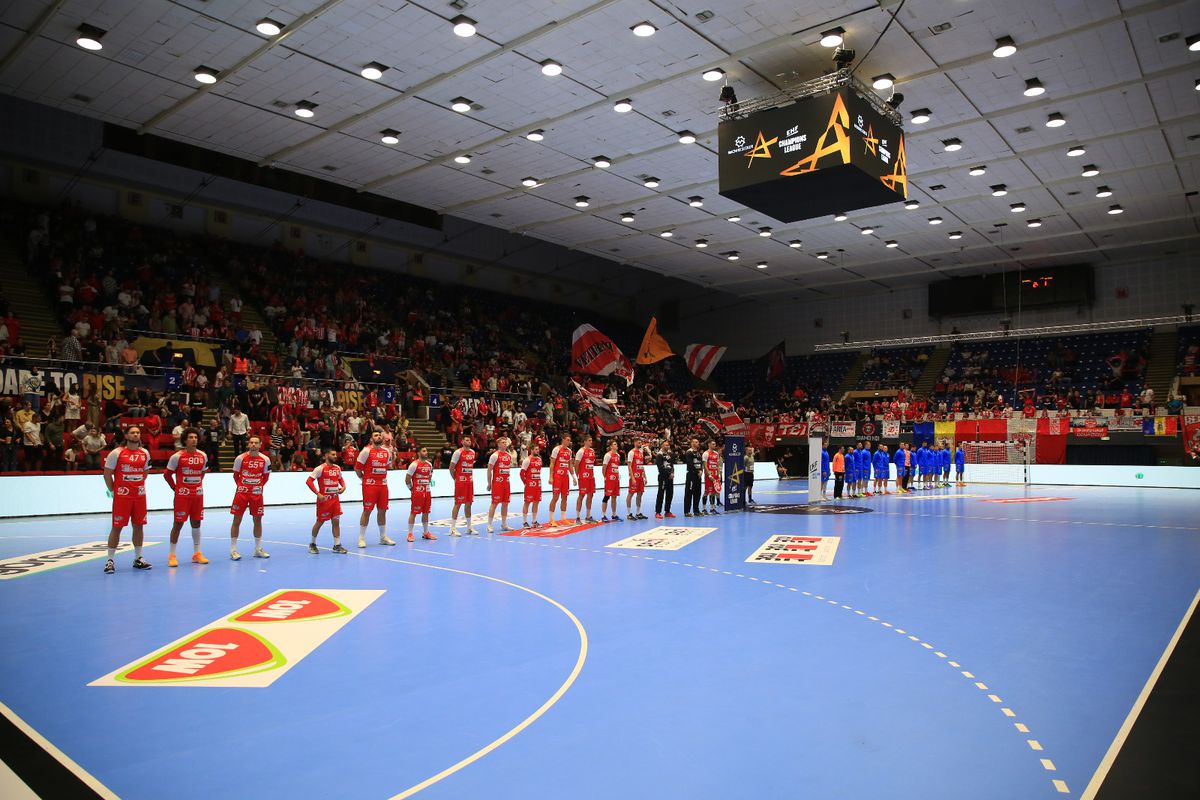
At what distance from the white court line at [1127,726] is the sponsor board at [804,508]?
1195cm

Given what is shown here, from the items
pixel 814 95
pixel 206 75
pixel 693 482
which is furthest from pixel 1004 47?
pixel 206 75

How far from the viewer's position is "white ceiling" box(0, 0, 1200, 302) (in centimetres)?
1302

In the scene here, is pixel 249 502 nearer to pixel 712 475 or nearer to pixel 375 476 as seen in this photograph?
pixel 375 476

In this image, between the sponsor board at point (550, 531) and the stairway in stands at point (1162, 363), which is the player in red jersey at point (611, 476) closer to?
the sponsor board at point (550, 531)

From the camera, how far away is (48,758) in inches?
164

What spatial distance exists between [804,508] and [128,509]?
14.8 m

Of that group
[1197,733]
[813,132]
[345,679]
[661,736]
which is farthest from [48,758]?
[813,132]

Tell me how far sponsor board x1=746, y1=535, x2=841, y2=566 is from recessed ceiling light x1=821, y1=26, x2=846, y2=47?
851 cm

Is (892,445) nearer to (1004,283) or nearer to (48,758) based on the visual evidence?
(1004,283)

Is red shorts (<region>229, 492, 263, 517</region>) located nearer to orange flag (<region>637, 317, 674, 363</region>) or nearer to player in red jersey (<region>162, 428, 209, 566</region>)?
player in red jersey (<region>162, 428, 209, 566</region>)

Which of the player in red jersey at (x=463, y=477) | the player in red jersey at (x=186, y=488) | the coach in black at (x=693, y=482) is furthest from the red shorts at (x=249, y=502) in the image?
the coach in black at (x=693, y=482)

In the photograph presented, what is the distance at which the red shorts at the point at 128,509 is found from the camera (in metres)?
9.78

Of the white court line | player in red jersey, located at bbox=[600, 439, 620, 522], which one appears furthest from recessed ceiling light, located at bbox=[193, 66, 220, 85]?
the white court line

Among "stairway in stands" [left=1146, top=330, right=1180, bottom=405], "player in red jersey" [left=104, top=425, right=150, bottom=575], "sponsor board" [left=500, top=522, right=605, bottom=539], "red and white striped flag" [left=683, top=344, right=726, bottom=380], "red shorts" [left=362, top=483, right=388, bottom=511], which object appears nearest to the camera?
"player in red jersey" [left=104, top=425, right=150, bottom=575]
